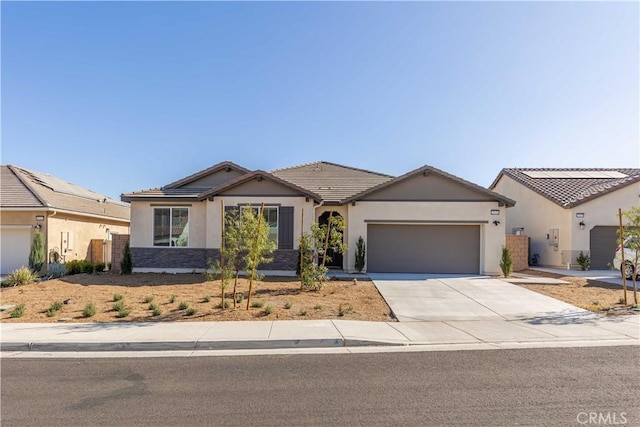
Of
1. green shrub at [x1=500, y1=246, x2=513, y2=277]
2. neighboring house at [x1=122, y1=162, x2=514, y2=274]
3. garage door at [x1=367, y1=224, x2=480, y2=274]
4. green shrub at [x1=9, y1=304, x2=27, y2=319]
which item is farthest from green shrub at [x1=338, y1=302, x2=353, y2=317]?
green shrub at [x1=500, y1=246, x2=513, y2=277]

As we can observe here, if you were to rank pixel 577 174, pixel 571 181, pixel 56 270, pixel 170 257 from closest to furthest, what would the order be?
pixel 56 270, pixel 170 257, pixel 571 181, pixel 577 174

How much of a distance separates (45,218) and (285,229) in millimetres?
11166

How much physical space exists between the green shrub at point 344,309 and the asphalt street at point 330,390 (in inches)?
107

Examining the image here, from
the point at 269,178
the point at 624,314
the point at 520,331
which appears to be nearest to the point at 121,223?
the point at 269,178

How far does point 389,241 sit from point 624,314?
8697mm

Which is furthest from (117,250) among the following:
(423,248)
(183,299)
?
(423,248)

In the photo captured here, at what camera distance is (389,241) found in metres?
16.6

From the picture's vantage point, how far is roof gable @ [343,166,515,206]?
16125 mm

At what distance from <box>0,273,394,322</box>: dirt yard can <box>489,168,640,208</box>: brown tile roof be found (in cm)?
1325

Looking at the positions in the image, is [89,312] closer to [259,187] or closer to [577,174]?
[259,187]

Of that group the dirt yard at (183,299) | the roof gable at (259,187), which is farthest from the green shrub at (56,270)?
the roof gable at (259,187)

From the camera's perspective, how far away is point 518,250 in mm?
18547

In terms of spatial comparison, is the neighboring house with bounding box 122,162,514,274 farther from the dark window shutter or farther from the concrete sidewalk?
the concrete sidewalk

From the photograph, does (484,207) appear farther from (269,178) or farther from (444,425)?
(444,425)
